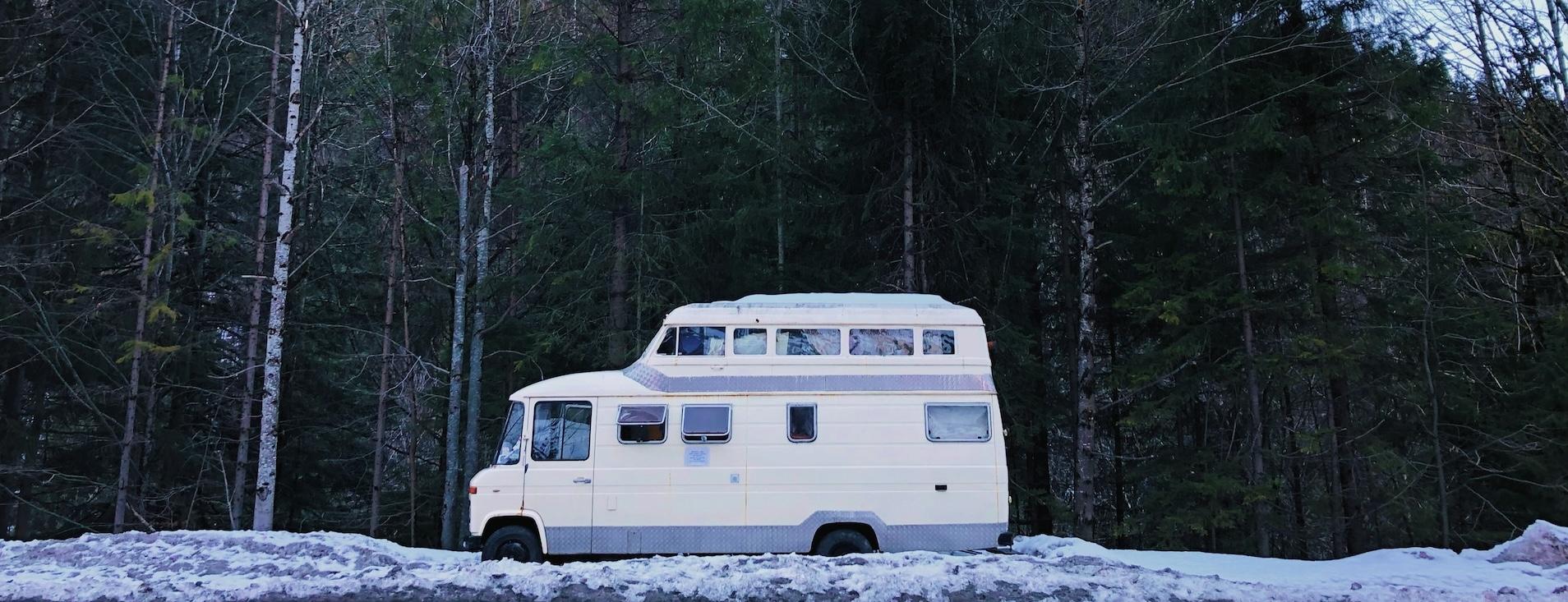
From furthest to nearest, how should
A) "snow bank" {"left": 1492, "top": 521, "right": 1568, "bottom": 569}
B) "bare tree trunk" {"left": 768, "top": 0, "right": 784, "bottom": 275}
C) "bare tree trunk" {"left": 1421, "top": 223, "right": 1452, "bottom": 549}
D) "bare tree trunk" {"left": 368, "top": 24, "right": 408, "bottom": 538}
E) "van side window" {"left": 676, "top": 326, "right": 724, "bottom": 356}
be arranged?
"bare tree trunk" {"left": 368, "top": 24, "right": 408, "bottom": 538}, "bare tree trunk" {"left": 768, "top": 0, "right": 784, "bottom": 275}, "bare tree trunk" {"left": 1421, "top": 223, "right": 1452, "bottom": 549}, "van side window" {"left": 676, "top": 326, "right": 724, "bottom": 356}, "snow bank" {"left": 1492, "top": 521, "right": 1568, "bottom": 569}

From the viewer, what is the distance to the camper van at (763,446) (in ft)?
34.3

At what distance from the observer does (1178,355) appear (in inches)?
607

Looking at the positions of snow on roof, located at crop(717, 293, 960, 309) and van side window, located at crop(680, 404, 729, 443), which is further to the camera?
snow on roof, located at crop(717, 293, 960, 309)

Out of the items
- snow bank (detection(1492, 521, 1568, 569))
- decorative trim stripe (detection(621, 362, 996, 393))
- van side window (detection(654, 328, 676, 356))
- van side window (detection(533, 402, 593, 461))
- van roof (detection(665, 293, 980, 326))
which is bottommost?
snow bank (detection(1492, 521, 1568, 569))

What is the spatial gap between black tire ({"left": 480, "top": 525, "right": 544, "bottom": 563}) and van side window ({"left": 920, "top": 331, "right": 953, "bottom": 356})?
507 centimetres

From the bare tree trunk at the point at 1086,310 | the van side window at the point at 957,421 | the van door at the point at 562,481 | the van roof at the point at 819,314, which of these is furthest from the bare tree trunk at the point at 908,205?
the van door at the point at 562,481

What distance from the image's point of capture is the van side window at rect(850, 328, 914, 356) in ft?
35.9

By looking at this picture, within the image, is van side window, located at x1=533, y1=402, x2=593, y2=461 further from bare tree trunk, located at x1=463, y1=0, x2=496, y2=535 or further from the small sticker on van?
bare tree trunk, located at x1=463, y1=0, x2=496, y2=535

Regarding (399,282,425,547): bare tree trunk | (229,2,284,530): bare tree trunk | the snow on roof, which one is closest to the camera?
the snow on roof

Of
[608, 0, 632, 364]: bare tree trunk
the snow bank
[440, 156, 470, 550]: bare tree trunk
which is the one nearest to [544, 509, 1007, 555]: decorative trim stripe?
the snow bank

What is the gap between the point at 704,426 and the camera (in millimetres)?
10617

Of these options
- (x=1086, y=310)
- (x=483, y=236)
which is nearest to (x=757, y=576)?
(x=1086, y=310)

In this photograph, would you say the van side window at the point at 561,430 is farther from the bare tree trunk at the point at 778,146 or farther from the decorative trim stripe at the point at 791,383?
the bare tree trunk at the point at 778,146

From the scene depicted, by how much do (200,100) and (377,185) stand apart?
444 cm
